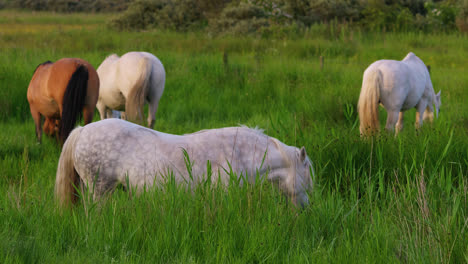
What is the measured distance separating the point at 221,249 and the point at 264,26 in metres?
17.9

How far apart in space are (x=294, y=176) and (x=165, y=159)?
924 millimetres

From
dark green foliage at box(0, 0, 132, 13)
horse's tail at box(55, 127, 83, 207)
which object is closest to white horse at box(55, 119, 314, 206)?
horse's tail at box(55, 127, 83, 207)

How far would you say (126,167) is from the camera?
3469mm

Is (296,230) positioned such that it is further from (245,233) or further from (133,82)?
(133,82)

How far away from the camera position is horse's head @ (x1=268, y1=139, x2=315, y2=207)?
11.6ft

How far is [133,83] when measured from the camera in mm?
7598

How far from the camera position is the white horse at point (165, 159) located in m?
3.46

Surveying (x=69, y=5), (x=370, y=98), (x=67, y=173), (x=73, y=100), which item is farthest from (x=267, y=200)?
(x=69, y=5)

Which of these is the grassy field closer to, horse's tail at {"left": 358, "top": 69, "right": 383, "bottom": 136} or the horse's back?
horse's tail at {"left": 358, "top": 69, "right": 383, "bottom": 136}

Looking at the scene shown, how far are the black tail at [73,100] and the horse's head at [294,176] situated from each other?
358 cm

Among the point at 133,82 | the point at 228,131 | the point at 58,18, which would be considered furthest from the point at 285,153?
the point at 58,18

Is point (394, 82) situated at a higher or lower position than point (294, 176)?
lower

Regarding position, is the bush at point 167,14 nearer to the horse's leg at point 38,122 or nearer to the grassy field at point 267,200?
the grassy field at point 267,200

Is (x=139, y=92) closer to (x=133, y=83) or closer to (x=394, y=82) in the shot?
(x=133, y=83)
